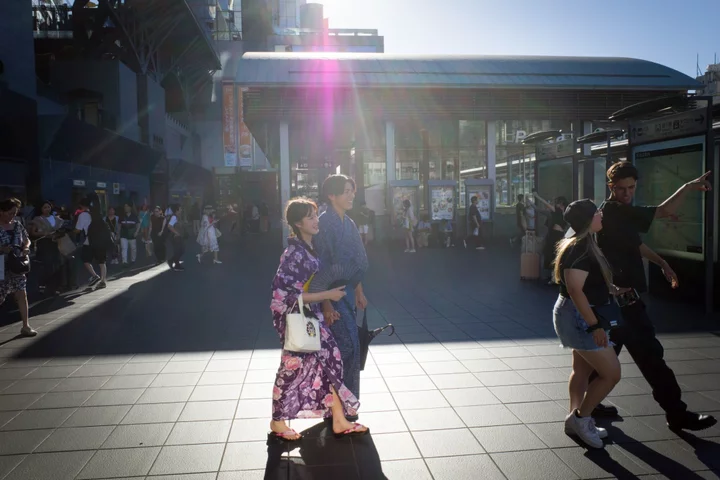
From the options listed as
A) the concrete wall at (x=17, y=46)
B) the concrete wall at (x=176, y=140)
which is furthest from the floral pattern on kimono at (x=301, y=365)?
the concrete wall at (x=176, y=140)

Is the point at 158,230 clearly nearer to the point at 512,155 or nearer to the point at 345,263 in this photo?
the point at 345,263

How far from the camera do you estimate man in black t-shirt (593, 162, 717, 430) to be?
3.81 metres

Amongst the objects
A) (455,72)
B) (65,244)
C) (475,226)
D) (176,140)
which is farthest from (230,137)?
(65,244)

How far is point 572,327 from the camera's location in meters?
3.57

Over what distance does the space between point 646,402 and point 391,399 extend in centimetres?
183

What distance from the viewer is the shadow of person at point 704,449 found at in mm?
3410

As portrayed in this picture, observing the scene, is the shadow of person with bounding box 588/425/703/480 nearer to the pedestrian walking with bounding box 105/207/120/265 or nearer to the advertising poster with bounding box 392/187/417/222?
the pedestrian walking with bounding box 105/207/120/265

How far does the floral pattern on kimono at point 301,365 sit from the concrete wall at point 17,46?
57.2ft

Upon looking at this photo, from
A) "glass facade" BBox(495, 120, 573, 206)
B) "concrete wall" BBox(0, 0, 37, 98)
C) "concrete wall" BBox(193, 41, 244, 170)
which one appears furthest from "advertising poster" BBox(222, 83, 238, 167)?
"concrete wall" BBox(0, 0, 37, 98)

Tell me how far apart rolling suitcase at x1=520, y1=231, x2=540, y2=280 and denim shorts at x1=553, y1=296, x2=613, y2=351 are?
25.5 feet

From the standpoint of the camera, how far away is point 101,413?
4445mm

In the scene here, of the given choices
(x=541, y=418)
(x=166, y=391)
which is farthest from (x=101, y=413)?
(x=541, y=418)

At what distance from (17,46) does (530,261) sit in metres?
16.3

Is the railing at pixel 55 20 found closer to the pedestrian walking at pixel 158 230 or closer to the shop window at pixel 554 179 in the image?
the pedestrian walking at pixel 158 230
